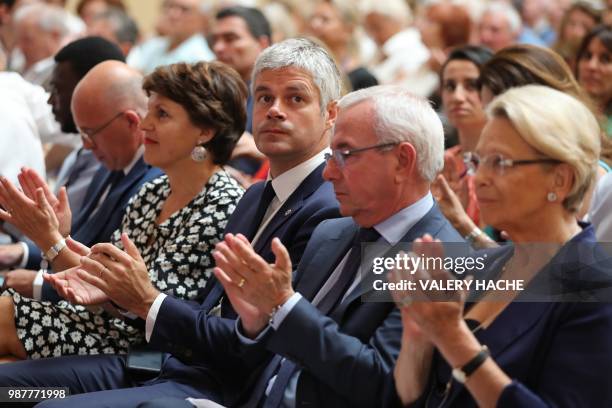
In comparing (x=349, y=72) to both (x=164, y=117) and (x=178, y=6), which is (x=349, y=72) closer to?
(x=178, y=6)

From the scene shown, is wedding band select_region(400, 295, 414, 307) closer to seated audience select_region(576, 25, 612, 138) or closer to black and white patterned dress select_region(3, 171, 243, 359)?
black and white patterned dress select_region(3, 171, 243, 359)

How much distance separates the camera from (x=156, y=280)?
314cm

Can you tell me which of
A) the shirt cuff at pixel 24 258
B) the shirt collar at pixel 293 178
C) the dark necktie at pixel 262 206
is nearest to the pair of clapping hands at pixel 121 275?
the dark necktie at pixel 262 206

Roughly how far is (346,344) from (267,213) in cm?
89

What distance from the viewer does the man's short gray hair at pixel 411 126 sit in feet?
8.43

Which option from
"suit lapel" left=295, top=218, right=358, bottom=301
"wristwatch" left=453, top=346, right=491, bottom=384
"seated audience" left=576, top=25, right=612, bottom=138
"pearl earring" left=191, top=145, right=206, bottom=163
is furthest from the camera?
"seated audience" left=576, top=25, right=612, bottom=138

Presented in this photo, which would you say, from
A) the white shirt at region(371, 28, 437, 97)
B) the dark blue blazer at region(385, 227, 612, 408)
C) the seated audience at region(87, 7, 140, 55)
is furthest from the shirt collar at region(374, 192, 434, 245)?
the seated audience at region(87, 7, 140, 55)

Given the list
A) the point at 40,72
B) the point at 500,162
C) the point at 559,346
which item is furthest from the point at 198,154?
the point at 40,72

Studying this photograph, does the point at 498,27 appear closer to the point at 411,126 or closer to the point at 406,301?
the point at 411,126

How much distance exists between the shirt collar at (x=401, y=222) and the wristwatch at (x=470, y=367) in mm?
520

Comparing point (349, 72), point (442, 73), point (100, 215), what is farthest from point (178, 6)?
point (100, 215)

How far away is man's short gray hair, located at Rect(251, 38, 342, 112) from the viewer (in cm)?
317

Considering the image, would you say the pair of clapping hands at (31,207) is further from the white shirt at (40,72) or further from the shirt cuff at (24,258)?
the white shirt at (40,72)

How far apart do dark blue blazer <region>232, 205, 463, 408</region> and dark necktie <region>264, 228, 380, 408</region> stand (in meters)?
0.04
